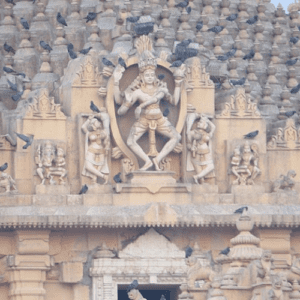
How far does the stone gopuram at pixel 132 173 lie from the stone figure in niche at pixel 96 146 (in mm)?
37

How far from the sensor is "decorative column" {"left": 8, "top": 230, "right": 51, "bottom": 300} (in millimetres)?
61719

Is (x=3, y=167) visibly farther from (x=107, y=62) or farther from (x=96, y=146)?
(x=107, y=62)

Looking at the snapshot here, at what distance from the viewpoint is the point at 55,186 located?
62250 millimetres

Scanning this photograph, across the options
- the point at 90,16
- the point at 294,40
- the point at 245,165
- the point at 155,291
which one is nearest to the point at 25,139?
the point at 90,16

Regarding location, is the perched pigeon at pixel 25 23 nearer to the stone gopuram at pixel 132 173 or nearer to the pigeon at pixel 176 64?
the stone gopuram at pixel 132 173

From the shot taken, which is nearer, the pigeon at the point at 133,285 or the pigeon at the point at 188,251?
the pigeon at the point at 133,285

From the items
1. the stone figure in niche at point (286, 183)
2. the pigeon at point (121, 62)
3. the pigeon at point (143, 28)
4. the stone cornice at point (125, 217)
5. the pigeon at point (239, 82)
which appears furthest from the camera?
the pigeon at point (239, 82)

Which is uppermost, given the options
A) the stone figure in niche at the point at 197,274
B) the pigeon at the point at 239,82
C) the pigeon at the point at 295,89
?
the pigeon at the point at 295,89

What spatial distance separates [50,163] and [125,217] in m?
2.47

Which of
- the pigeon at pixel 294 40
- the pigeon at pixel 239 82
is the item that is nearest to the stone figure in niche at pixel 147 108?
the pigeon at pixel 239 82

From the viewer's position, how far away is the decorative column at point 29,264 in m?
61.7

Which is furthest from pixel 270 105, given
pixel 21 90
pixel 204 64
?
pixel 21 90

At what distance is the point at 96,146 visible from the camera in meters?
62.3

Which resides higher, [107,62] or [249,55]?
[249,55]
